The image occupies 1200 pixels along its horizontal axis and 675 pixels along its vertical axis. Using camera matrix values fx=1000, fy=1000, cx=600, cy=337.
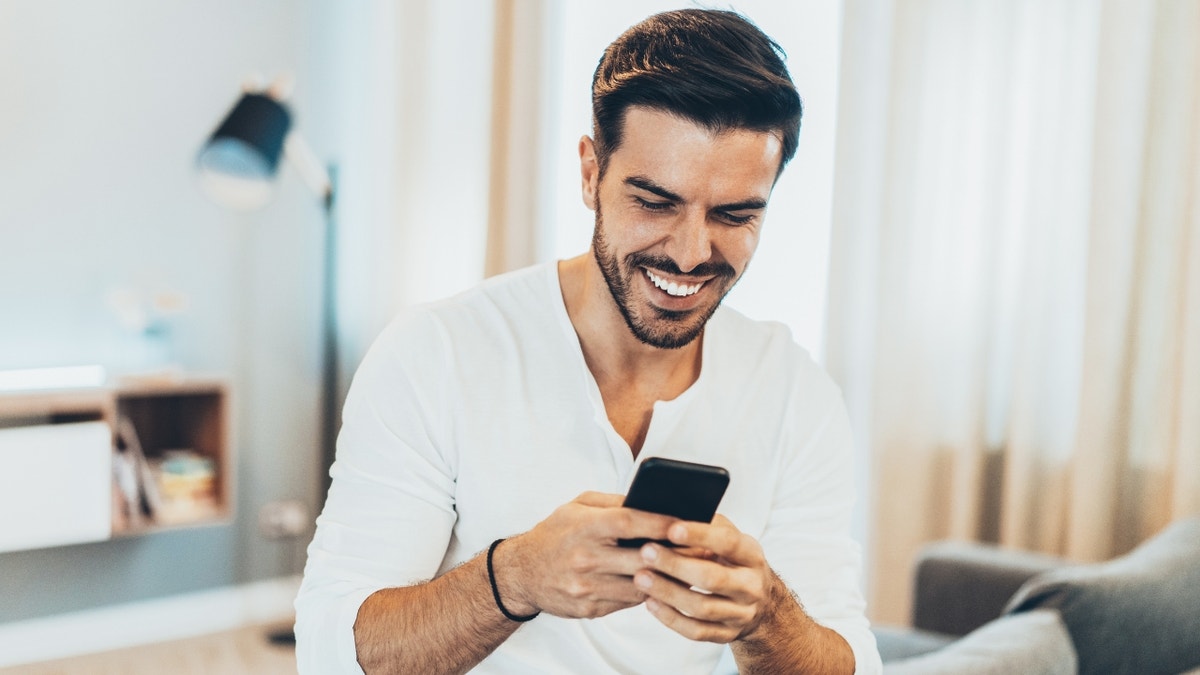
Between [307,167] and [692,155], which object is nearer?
[692,155]

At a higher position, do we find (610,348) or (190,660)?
(610,348)

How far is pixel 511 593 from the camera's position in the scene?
3.23 ft

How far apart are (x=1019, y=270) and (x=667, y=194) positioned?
1.44 meters

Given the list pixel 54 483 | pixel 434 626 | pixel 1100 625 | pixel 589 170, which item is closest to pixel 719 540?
pixel 434 626

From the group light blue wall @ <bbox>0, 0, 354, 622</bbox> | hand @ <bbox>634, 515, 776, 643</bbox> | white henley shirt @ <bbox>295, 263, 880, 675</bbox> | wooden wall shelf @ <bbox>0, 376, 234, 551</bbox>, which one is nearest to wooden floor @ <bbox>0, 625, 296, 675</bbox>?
light blue wall @ <bbox>0, 0, 354, 622</bbox>

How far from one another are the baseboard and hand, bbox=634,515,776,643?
107 inches

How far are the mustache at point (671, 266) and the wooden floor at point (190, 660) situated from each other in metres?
2.18

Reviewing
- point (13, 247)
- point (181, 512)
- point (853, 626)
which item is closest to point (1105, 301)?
point (853, 626)

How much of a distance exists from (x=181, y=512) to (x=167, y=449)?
30 cm

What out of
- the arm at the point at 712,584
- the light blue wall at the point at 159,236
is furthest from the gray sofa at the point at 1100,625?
the light blue wall at the point at 159,236

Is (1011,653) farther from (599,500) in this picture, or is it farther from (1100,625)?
(599,500)

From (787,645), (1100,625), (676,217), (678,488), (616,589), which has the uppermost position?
(676,217)

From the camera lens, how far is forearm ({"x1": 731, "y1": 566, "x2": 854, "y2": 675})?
3.39 feet

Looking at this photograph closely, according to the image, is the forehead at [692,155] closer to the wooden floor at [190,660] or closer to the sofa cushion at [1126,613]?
the sofa cushion at [1126,613]
